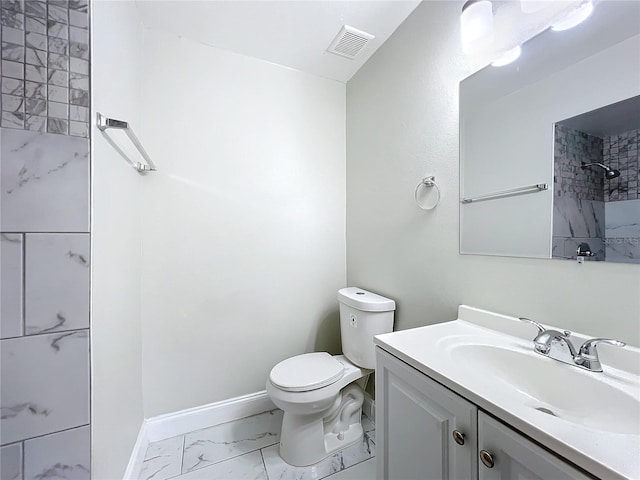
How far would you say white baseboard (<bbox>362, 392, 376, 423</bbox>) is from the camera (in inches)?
62.7

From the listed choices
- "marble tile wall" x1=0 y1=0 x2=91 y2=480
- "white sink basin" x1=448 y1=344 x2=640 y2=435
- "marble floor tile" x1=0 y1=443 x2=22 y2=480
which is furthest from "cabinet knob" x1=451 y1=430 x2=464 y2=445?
"marble floor tile" x1=0 y1=443 x2=22 y2=480

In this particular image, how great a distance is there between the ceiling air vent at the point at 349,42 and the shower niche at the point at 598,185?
1.14 m

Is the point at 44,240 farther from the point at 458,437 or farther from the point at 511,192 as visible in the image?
the point at 511,192

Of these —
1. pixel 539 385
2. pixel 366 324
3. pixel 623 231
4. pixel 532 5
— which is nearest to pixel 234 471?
pixel 366 324

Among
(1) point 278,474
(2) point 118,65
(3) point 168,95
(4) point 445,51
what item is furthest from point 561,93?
(1) point 278,474

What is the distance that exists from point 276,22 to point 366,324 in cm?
170

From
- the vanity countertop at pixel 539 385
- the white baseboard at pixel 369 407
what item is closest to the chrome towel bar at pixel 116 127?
the vanity countertop at pixel 539 385

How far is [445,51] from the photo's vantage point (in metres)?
1.16

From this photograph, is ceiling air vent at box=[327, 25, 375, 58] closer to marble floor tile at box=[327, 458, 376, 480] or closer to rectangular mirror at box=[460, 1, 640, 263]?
rectangular mirror at box=[460, 1, 640, 263]

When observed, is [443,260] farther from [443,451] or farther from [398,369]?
[443,451]

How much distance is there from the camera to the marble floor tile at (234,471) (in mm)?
1228

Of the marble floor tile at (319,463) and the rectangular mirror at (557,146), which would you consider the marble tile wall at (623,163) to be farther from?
the marble floor tile at (319,463)

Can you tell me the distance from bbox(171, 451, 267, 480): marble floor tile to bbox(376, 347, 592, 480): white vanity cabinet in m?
0.67

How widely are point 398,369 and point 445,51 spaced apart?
1.35 metres
